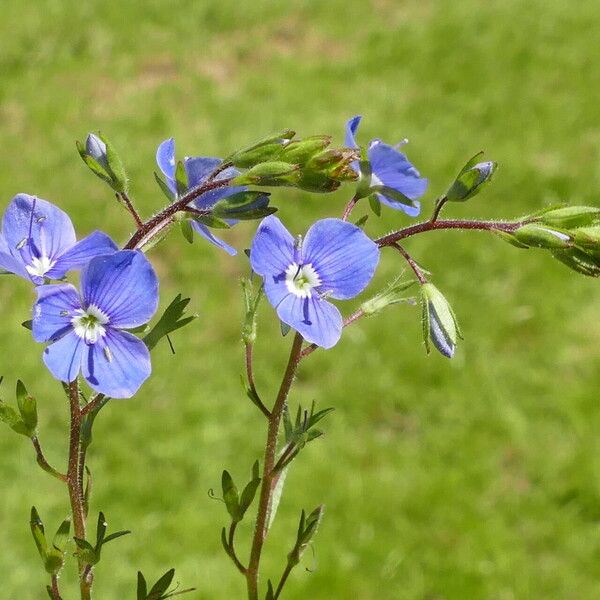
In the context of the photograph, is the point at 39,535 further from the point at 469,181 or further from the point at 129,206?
the point at 469,181

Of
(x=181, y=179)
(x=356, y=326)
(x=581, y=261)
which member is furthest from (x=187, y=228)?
(x=356, y=326)

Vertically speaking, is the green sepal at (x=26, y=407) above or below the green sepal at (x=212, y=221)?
below

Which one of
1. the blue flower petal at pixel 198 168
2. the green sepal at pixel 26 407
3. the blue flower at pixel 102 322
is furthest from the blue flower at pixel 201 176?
the green sepal at pixel 26 407

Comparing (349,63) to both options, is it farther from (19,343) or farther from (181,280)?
(19,343)

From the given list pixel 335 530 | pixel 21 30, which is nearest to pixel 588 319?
pixel 335 530

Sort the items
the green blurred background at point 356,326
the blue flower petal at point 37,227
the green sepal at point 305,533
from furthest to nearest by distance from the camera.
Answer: the green blurred background at point 356,326 → the green sepal at point 305,533 → the blue flower petal at point 37,227

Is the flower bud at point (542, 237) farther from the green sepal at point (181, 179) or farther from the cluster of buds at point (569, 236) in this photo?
the green sepal at point (181, 179)

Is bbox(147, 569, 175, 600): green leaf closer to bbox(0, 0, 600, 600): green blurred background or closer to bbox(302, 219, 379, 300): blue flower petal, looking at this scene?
bbox(302, 219, 379, 300): blue flower petal
